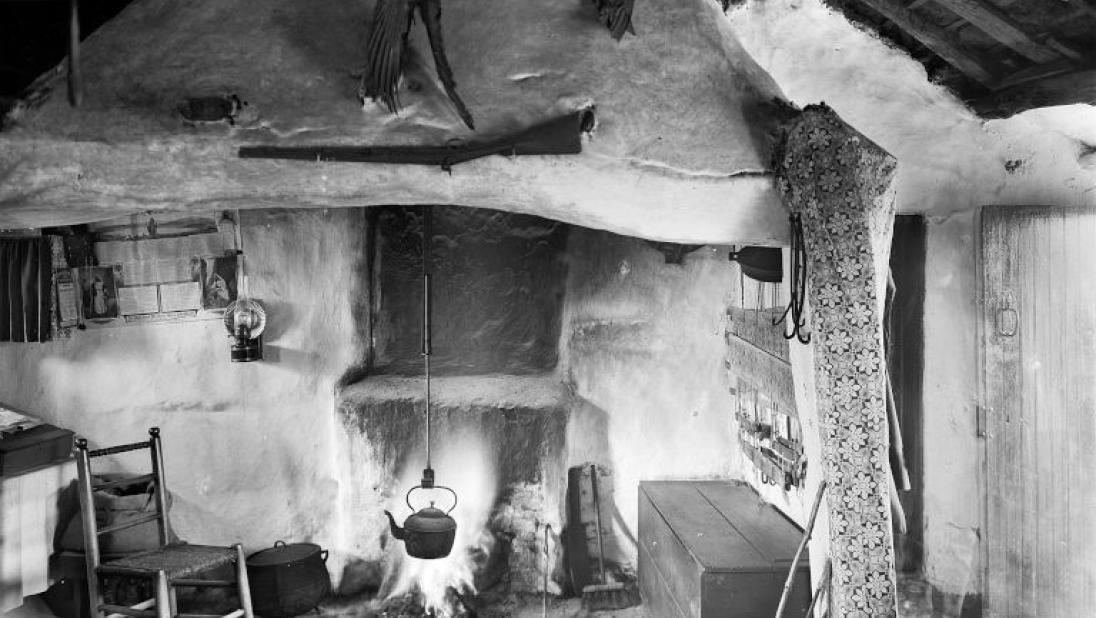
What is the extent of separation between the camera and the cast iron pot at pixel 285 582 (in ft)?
13.2

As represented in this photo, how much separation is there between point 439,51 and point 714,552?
2.63 metres

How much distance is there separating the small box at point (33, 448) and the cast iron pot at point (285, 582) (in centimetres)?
132

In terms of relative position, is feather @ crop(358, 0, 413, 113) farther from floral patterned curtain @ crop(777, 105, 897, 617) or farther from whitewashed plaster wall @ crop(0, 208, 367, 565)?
whitewashed plaster wall @ crop(0, 208, 367, 565)

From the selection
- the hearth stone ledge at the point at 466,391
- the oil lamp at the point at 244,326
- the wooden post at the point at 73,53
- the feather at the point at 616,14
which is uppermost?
the feather at the point at 616,14

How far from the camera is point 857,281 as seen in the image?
2.20m

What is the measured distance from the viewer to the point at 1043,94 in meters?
2.66

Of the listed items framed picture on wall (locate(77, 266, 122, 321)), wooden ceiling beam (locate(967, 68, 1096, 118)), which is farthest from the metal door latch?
framed picture on wall (locate(77, 266, 122, 321))

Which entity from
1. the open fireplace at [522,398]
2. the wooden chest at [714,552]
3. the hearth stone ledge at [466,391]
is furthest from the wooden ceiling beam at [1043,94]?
the hearth stone ledge at [466,391]

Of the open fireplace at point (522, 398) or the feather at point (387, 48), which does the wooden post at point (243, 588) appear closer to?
the open fireplace at point (522, 398)

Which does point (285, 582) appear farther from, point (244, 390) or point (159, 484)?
point (244, 390)

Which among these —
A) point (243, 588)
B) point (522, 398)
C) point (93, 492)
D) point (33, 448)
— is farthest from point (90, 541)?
point (522, 398)

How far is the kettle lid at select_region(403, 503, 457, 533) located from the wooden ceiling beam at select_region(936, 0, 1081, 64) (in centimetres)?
354

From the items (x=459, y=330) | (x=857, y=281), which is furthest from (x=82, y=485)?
(x=857, y=281)

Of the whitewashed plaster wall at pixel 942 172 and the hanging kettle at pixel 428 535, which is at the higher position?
the whitewashed plaster wall at pixel 942 172
